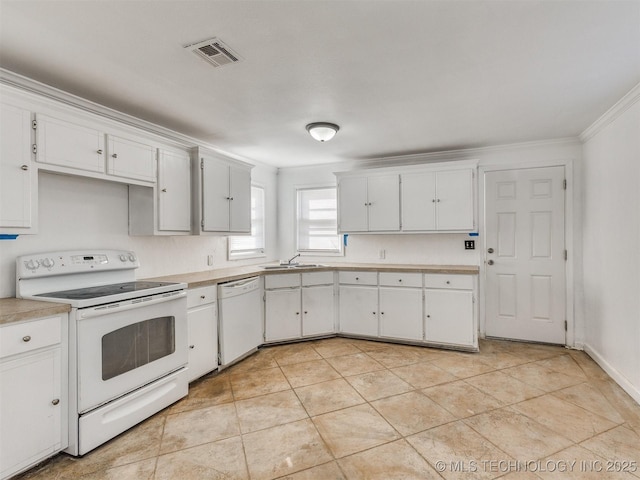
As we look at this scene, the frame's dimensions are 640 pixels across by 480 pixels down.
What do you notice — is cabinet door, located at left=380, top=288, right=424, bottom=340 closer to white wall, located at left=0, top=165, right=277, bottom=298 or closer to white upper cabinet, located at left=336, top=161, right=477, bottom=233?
white upper cabinet, located at left=336, top=161, right=477, bottom=233

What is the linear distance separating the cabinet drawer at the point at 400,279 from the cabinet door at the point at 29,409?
120 inches

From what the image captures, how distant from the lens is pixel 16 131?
196 centimetres

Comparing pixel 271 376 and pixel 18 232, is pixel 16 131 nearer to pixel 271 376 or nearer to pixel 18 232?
pixel 18 232

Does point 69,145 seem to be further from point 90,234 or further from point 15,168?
point 90,234

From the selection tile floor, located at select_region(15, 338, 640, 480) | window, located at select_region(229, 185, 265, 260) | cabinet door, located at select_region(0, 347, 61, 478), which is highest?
window, located at select_region(229, 185, 265, 260)

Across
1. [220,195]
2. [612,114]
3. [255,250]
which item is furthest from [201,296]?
[612,114]

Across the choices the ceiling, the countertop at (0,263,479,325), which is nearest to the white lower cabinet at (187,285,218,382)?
the countertop at (0,263,479,325)

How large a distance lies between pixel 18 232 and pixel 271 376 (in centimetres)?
216

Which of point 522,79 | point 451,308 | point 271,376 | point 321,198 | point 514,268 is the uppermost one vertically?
point 522,79

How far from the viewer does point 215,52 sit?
6.36 ft

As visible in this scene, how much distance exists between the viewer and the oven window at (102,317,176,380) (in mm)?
2121

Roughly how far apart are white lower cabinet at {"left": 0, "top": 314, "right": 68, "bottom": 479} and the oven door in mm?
106

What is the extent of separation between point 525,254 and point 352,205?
2116mm

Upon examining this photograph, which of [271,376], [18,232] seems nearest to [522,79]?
[271,376]
